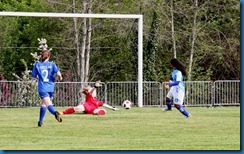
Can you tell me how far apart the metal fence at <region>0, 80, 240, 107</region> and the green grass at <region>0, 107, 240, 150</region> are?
12128mm

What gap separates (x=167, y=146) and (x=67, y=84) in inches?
808

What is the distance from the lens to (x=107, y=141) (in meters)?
13.8

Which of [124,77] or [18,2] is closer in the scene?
[124,77]

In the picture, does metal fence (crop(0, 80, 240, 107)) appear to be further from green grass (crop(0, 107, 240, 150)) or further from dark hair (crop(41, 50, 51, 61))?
dark hair (crop(41, 50, 51, 61))

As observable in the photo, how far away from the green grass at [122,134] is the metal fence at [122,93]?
12.1m

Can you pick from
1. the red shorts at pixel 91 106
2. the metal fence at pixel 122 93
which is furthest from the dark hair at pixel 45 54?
the metal fence at pixel 122 93

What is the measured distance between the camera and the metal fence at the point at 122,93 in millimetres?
32531

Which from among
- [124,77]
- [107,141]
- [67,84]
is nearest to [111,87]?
[67,84]

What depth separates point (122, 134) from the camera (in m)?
15.5

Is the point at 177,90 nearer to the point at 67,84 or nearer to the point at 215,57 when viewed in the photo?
the point at 67,84

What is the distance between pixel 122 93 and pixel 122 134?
710 inches

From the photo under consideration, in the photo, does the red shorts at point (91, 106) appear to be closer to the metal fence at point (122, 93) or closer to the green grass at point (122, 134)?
the green grass at point (122, 134)

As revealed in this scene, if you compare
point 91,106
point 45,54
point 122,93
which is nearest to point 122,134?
point 45,54

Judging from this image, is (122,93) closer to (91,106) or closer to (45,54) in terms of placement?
(91,106)
